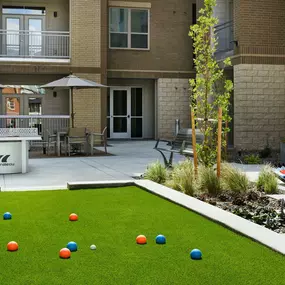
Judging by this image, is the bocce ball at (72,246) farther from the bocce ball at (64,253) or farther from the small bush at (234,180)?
the small bush at (234,180)

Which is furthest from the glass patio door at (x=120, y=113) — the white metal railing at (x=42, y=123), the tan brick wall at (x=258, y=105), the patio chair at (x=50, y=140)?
the tan brick wall at (x=258, y=105)

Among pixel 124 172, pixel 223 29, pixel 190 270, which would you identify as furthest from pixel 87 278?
pixel 223 29

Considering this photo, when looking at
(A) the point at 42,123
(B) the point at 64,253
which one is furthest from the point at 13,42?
(B) the point at 64,253

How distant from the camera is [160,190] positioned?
918cm

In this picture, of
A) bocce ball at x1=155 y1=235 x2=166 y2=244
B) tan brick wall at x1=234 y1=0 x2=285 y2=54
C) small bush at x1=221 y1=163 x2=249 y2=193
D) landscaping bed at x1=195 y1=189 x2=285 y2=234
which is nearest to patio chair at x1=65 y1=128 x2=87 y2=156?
tan brick wall at x1=234 y1=0 x2=285 y2=54

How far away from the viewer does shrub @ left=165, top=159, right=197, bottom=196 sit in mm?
9234

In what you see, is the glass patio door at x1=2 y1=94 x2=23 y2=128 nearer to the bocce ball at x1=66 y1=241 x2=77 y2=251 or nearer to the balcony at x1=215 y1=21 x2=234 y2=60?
the balcony at x1=215 y1=21 x2=234 y2=60

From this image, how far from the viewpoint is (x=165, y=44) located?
1154 inches

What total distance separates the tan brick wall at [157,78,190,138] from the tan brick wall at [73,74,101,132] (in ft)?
15.4

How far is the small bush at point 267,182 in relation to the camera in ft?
31.4

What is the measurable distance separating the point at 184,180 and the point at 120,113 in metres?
21.5

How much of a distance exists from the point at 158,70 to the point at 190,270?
81.3 feet

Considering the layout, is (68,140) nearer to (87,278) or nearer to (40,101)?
(40,101)

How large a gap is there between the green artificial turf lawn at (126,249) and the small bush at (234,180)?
1.52 m
